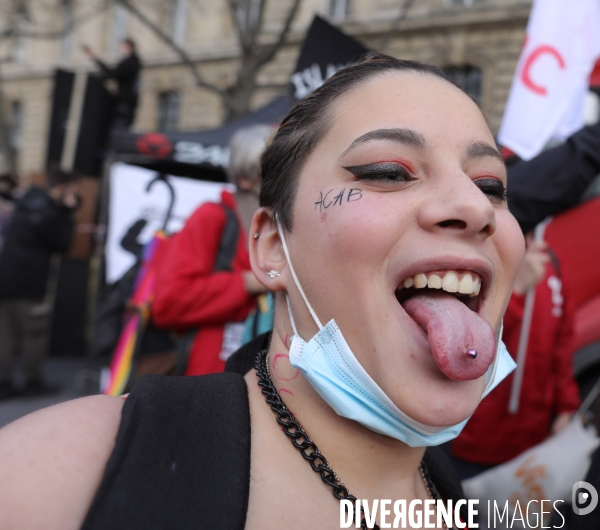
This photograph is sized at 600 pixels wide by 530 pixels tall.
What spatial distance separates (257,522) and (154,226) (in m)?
4.68

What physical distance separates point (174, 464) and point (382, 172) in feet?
2.29

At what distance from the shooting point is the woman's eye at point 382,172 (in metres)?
1.17

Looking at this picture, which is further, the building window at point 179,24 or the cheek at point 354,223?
the building window at point 179,24

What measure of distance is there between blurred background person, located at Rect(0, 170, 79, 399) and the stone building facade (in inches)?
261

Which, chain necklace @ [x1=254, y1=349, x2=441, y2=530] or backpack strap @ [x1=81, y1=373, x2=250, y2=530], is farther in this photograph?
chain necklace @ [x1=254, y1=349, x2=441, y2=530]

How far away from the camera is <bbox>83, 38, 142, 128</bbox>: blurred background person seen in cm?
871

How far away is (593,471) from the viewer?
67.6 inches

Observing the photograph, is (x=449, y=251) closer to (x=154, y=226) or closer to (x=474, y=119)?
(x=474, y=119)

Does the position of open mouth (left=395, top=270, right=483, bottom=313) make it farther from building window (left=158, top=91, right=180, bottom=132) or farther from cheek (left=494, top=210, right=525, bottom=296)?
building window (left=158, top=91, right=180, bottom=132)

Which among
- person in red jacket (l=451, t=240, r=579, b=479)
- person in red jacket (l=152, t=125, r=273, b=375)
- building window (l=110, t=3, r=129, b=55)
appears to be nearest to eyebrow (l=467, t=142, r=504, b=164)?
person in red jacket (l=152, t=125, r=273, b=375)

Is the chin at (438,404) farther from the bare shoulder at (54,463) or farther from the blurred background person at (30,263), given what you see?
the blurred background person at (30,263)

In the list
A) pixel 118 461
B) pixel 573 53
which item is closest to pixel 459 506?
pixel 118 461

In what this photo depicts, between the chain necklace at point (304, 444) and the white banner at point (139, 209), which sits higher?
the white banner at point (139, 209)

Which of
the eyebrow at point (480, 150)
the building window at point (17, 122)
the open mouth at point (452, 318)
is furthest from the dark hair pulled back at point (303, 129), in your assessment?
the building window at point (17, 122)
